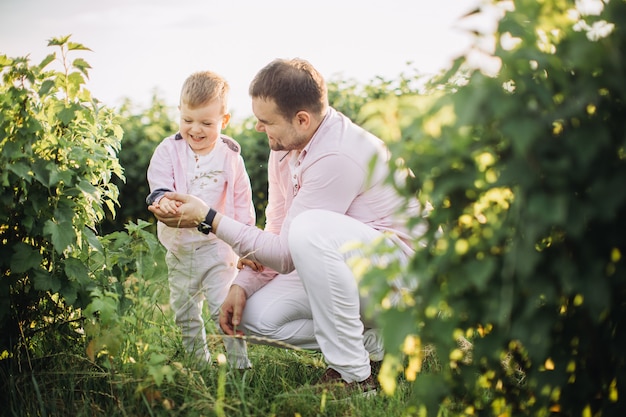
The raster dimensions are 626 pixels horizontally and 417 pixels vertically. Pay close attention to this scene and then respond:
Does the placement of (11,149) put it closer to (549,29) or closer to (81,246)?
(81,246)

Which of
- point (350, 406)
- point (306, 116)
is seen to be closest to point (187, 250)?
point (306, 116)

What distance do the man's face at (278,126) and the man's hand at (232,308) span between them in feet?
2.36

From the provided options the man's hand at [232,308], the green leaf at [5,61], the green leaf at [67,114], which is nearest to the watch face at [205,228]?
the man's hand at [232,308]

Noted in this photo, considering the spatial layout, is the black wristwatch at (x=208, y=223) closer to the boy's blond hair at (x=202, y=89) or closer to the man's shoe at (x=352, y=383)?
the boy's blond hair at (x=202, y=89)

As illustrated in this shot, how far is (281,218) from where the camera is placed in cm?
332

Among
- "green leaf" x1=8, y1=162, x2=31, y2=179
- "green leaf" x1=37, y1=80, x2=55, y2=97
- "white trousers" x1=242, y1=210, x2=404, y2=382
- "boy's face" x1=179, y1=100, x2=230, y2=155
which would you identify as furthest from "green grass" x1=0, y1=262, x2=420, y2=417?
"boy's face" x1=179, y1=100, x2=230, y2=155

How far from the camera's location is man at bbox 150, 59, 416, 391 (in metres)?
2.62

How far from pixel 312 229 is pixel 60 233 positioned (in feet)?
3.26

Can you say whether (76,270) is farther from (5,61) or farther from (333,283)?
(333,283)

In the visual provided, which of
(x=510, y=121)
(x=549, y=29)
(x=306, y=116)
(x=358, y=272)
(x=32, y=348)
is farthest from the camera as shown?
(x=306, y=116)

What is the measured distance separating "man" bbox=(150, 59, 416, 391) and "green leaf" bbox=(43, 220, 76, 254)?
537 mm

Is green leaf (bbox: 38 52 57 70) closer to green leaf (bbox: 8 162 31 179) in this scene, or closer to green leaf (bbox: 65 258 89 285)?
green leaf (bbox: 8 162 31 179)

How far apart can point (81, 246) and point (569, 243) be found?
205cm

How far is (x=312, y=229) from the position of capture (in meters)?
2.63
